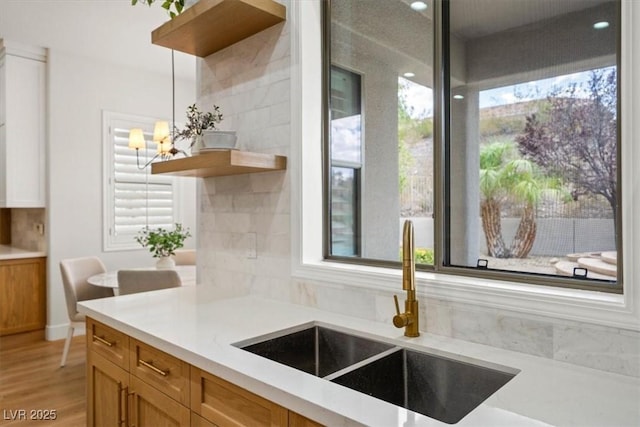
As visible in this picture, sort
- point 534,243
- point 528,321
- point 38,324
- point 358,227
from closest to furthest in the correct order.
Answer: point 528,321 → point 534,243 → point 358,227 → point 38,324

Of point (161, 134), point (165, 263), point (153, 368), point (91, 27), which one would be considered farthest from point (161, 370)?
point (91, 27)

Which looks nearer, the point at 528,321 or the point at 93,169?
the point at 528,321

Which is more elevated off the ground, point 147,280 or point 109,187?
point 109,187

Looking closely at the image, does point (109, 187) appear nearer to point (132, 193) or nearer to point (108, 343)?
point (132, 193)

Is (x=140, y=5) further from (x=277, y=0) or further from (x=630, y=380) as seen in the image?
(x=630, y=380)

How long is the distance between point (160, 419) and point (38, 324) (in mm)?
4008

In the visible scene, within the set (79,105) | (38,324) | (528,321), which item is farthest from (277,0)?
(38,324)

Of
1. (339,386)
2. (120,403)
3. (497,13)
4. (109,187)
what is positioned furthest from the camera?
(109,187)

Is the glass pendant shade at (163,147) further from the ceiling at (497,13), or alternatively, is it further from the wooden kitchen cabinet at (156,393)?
the ceiling at (497,13)

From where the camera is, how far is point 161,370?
4.88ft

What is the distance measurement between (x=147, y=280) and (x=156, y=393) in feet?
5.91

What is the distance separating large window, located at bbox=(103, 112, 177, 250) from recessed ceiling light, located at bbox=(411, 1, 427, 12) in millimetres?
4126

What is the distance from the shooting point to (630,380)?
1.11m

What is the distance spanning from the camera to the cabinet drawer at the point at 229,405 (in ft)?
3.65
